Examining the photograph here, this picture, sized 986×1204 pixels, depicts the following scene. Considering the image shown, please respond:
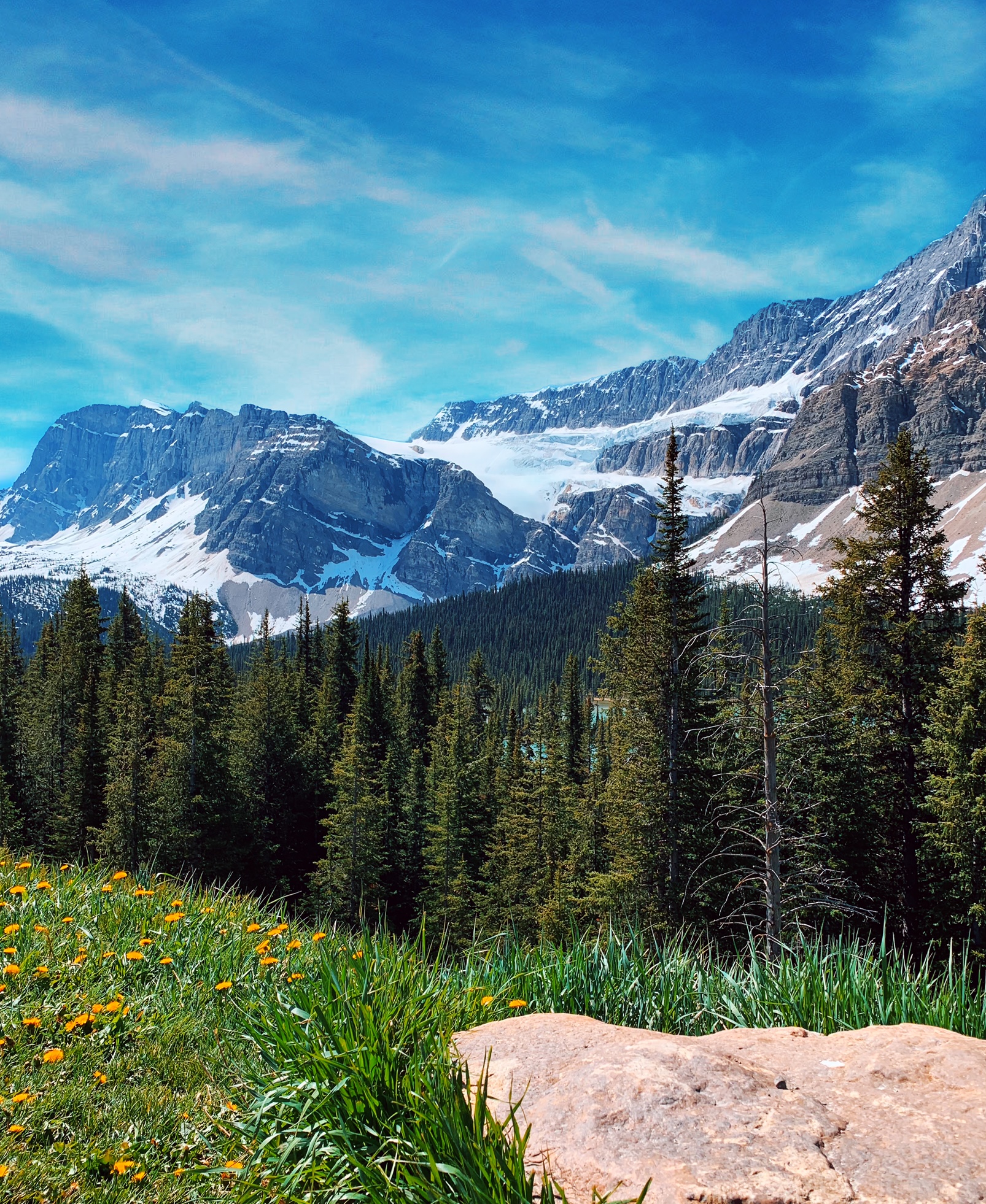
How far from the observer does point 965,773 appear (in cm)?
1462

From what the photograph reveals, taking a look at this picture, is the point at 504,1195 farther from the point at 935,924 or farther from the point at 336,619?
the point at 336,619

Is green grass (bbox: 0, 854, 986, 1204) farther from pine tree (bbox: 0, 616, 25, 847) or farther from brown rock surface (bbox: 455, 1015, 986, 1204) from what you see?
pine tree (bbox: 0, 616, 25, 847)

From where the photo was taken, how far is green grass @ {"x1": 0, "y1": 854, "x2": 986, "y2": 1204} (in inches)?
105

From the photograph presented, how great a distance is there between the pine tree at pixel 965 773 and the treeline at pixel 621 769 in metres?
0.06

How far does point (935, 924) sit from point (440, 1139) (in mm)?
16882

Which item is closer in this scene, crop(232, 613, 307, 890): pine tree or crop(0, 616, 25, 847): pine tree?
crop(0, 616, 25, 847): pine tree

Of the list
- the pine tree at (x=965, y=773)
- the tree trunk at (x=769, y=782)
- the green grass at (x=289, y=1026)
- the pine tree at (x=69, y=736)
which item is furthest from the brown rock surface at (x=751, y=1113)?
the pine tree at (x=69, y=736)

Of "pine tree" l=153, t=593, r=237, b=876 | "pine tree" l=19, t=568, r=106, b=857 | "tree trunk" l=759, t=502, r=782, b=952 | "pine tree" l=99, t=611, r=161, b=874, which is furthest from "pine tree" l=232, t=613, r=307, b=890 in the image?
"tree trunk" l=759, t=502, r=782, b=952

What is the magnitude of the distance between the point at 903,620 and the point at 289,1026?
16.9 m

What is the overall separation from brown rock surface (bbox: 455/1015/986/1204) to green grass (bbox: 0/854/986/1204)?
22cm

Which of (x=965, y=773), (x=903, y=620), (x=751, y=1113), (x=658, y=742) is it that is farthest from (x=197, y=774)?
(x=751, y=1113)

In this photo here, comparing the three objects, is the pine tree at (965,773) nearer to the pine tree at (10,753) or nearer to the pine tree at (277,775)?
the pine tree at (10,753)

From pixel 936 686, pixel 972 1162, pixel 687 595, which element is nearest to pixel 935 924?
pixel 936 686

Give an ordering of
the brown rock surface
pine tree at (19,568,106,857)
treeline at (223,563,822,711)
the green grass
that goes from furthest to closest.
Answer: treeline at (223,563,822,711), pine tree at (19,568,106,857), the green grass, the brown rock surface
